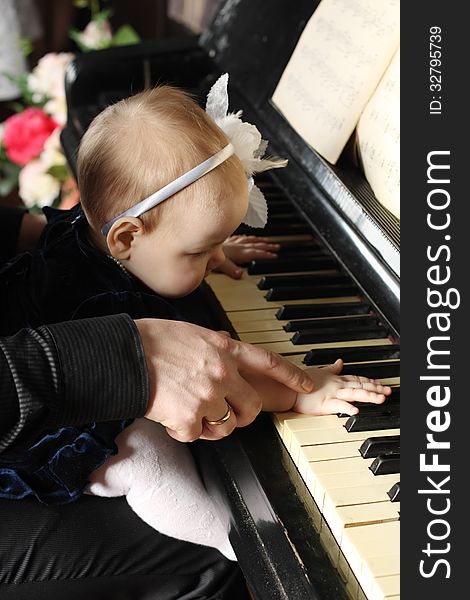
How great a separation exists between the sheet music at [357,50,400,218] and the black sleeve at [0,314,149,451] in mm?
552

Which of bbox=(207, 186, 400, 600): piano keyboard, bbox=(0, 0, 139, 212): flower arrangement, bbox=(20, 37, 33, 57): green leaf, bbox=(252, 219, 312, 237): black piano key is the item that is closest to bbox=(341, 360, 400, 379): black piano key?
bbox=(207, 186, 400, 600): piano keyboard

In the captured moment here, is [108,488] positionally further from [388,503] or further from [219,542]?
[388,503]

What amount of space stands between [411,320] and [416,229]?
141mm

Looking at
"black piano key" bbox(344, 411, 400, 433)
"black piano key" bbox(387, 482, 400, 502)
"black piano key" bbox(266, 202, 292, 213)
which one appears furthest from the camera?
"black piano key" bbox(266, 202, 292, 213)

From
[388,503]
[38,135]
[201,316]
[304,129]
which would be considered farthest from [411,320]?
[38,135]

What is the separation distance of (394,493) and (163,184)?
0.58 metres

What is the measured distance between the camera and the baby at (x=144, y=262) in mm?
1362

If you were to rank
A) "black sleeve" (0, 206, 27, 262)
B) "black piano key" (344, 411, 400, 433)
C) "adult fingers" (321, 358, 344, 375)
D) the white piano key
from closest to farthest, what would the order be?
the white piano key → "black piano key" (344, 411, 400, 433) → "adult fingers" (321, 358, 344, 375) → "black sleeve" (0, 206, 27, 262)

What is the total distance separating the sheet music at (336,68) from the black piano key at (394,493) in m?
0.76

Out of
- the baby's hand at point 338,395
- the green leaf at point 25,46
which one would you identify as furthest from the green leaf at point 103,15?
the baby's hand at point 338,395

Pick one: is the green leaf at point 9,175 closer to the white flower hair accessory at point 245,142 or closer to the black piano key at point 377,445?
the white flower hair accessory at point 245,142

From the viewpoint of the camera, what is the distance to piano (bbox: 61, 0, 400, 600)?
1064mm

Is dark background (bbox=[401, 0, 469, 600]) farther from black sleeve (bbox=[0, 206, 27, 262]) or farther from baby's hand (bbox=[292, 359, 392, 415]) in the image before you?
black sleeve (bbox=[0, 206, 27, 262])

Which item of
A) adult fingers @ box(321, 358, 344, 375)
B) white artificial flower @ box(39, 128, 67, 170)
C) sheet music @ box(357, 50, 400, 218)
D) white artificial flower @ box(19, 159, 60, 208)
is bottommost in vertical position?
white artificial flower @ box(19, 159, 60, 208)
